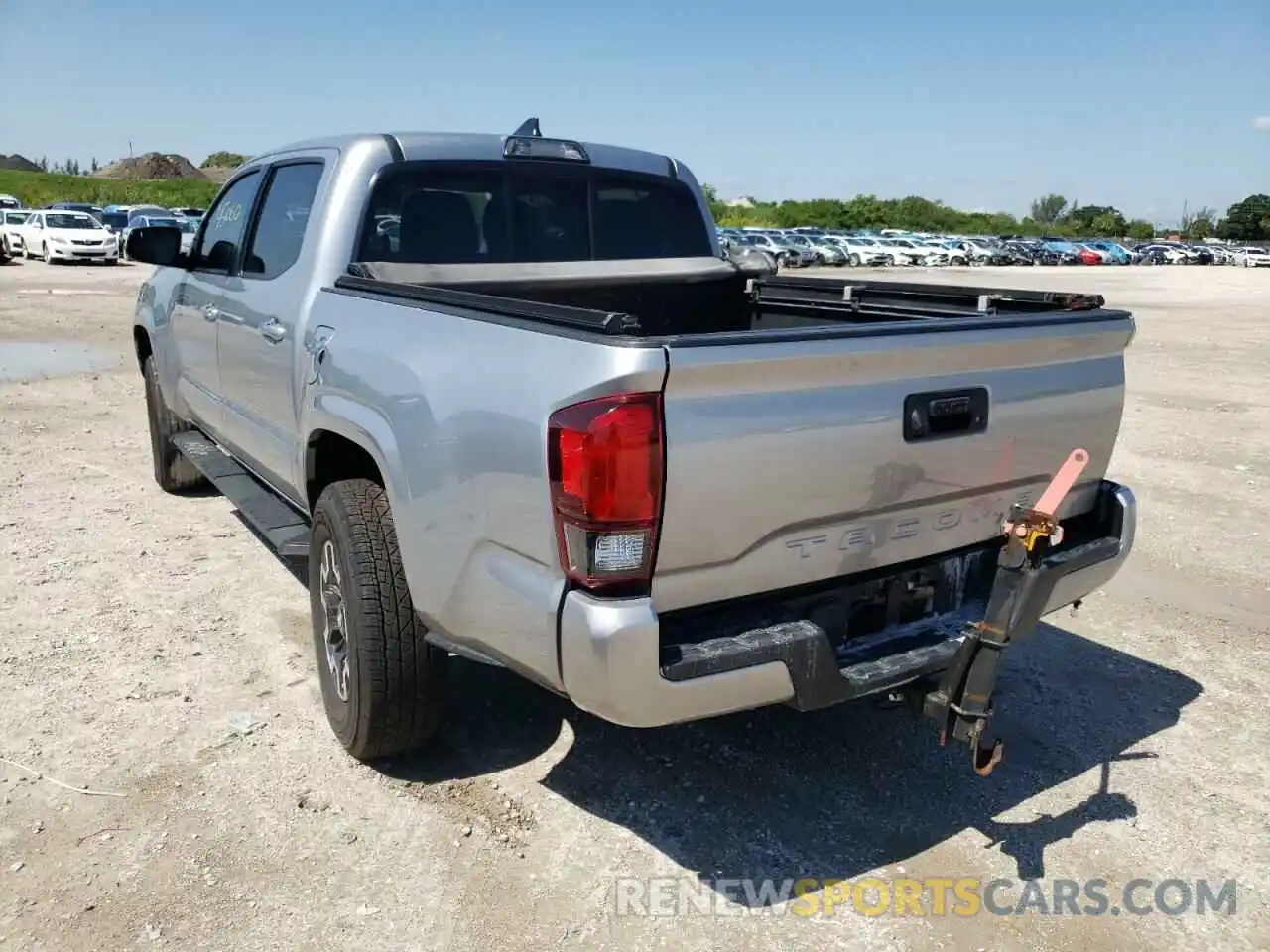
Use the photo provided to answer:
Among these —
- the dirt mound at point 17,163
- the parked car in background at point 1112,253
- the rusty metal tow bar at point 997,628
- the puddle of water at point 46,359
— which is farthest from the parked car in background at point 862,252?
the dirt mound at point 17,163

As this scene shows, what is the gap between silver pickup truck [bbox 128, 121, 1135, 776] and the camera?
248cm

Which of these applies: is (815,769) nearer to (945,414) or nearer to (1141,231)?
(945,414)

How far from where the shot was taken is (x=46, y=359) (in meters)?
12.3

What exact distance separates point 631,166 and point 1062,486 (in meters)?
2.59

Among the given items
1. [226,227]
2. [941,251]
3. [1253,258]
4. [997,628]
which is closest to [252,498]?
[226,227]

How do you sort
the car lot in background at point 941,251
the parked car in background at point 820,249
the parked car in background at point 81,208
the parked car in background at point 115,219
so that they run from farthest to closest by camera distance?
the car lot in background at point 941,251
the parked car in background at point 820,249
the parked car in background at point 115,219
the parked car in background at point 81,208

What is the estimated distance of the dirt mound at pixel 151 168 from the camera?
113 metres

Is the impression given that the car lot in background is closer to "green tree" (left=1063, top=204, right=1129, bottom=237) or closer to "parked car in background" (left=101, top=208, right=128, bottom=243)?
"parked car in background" (left=101, top=208, right=128, bottom=243)

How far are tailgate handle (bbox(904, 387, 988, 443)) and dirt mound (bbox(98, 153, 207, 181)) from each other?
12031 cm

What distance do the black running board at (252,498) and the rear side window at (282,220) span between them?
973mm

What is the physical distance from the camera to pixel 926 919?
286cm

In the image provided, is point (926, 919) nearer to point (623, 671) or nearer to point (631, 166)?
point (623, 671)

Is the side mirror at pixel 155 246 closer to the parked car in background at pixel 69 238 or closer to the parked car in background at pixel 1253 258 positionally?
the parked car in background at pixel 69 238

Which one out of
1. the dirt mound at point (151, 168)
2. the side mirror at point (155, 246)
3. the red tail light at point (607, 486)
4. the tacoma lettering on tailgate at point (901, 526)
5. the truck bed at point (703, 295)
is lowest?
the tacoma lettering on tailgate at point (901, 526)
